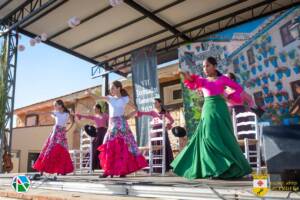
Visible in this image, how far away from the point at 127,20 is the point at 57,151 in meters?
3.93

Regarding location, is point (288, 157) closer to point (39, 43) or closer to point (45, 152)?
point (45, 152)

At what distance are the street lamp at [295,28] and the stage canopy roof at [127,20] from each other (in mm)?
386

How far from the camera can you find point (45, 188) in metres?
3.85

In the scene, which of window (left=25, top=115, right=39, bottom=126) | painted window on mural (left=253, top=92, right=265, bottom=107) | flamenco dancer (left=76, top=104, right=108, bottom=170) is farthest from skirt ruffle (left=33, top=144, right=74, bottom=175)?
window (left=25, top=115, right=39, bottom=126)

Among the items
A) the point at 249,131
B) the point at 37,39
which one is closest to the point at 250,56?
the point at 249,131

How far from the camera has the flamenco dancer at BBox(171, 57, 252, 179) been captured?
10.2ft

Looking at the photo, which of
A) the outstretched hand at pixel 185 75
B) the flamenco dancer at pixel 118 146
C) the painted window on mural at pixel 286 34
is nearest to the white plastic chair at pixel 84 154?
the flamenco dancer at pixel 118 146

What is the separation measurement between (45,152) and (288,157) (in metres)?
4.11

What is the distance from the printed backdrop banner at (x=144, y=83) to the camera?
8664mm

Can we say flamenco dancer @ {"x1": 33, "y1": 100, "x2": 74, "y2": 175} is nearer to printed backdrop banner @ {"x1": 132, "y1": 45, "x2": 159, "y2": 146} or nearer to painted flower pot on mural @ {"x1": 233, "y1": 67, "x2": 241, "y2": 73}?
printed backdrop banner @ {"x1": 132, "y1": 45, "x2": 159, "y2": 146}

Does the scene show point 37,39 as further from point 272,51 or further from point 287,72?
point 287,72

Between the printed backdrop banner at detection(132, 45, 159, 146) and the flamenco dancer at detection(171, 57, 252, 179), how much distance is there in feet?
16.8

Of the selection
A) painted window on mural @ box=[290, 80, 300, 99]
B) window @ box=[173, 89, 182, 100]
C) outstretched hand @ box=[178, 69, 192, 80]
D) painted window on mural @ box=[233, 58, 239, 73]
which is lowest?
outstretched hand @ box=[178, 69, 192, 80]

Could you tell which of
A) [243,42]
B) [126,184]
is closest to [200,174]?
[126,184]
